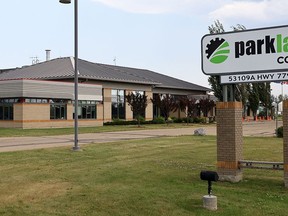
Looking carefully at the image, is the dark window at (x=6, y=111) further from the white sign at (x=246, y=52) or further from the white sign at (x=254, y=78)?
the white sign at (x=254, y=78)

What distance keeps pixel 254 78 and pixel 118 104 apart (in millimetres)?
44914

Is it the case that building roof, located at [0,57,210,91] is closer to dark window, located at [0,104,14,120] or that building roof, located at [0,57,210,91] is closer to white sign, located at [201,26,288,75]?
dark window, located at [0,104,14,120]

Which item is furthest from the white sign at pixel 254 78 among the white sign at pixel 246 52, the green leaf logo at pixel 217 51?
the green leaf logo at pixel 217 51

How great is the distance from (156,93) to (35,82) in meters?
24.4

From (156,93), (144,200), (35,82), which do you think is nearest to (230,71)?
(144,200)

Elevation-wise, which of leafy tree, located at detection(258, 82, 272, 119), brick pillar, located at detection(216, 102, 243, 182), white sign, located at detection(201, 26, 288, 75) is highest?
leafy tree, located at detection(258, 82, 272, 119)

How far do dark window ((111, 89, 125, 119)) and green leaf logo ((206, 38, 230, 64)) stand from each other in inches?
1701

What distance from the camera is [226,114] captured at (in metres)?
10.1

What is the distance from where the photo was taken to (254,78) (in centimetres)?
1000

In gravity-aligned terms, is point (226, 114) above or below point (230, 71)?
below

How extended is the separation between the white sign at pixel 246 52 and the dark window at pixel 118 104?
43.2m

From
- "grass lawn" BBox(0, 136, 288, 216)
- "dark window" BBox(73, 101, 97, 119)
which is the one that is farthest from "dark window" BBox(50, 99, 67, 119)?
"grass lawn" BBox(0, 136, 288, 216)

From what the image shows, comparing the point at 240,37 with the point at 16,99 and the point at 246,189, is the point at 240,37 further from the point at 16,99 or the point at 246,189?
the point at 16,99

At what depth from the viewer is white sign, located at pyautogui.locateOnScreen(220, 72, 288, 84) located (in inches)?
381
